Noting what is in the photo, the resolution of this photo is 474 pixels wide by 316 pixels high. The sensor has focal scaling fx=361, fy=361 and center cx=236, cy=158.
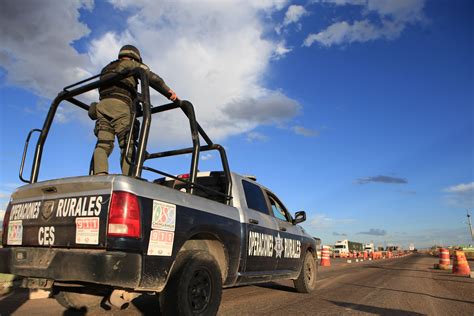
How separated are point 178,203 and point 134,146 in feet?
5.06

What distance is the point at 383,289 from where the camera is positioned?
8156 mm

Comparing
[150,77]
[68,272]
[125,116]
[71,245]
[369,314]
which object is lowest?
[369,314]

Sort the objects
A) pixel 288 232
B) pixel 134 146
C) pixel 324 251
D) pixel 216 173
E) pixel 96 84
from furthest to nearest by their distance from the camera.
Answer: pixel 324 251, pixel 288 232, pixel 216 173, pixel 134 146, pixel 96 84

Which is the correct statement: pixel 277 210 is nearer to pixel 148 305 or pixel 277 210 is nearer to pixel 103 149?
pixel 148 305

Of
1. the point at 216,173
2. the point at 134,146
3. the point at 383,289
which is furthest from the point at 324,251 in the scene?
the point at 134,146

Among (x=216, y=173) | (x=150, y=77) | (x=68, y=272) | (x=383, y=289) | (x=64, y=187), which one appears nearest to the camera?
(x=68, y=272)

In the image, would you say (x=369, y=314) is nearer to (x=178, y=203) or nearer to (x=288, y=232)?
(x=288, y=232)

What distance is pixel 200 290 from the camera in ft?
12.7

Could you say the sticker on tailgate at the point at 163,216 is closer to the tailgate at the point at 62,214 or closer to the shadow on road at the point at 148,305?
the tailgate at the point at 62,214

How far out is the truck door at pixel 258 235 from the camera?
5.16m

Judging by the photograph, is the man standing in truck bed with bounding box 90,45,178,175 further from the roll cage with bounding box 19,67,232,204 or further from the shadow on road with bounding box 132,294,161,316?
the shadow on road with bounding box 132,294,161,316

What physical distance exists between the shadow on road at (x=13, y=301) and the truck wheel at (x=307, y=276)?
4.82m

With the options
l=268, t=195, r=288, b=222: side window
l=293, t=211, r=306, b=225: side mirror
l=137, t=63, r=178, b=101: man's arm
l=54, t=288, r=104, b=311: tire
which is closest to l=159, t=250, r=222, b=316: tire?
l=54, t=288, r=104, b=311: tire

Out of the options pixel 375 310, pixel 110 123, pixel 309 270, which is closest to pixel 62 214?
pixel 110 123
